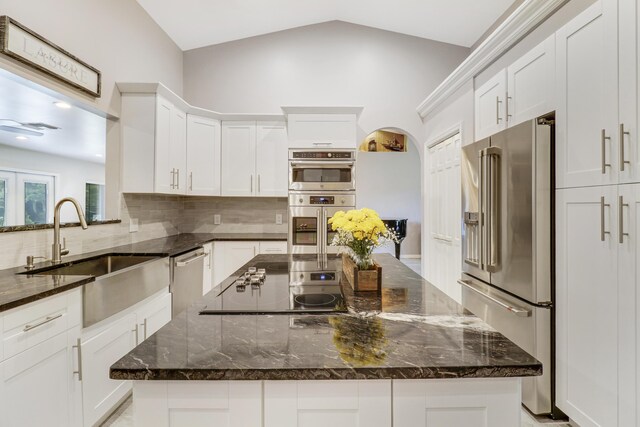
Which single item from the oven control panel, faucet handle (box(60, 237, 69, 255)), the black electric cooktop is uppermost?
the oven control panel

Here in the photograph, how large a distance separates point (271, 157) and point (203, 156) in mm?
792

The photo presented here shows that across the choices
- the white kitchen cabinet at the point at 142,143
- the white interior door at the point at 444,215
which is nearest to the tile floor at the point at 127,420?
the white interior door at the point at 444,215

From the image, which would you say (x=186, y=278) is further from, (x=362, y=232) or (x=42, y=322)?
(x=362, y=232)

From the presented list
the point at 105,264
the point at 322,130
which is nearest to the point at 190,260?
the point at 105,264

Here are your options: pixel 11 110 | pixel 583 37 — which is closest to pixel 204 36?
pixel 11 110

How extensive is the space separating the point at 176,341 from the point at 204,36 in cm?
431

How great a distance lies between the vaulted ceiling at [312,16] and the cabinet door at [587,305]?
8.90 feet

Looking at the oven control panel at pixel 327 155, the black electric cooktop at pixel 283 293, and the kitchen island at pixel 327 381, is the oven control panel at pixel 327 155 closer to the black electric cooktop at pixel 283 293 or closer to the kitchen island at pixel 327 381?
the black electric cooktop at pixel 283 293

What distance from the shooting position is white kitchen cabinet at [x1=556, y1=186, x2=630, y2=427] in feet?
5.59

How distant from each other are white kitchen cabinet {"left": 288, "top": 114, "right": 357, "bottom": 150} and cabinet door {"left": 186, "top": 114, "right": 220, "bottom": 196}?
936mm

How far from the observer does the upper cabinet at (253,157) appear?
167 inches

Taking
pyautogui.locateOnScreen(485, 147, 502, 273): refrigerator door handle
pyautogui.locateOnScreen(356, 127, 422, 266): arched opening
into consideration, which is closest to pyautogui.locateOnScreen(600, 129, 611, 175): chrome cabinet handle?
pyautogui.locateOnScreen(485, 147, 502, 273): refrigerator door handle

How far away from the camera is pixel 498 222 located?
2.45 m

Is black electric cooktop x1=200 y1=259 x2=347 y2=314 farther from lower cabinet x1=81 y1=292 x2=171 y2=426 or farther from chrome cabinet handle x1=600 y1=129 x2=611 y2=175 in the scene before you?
chrome cabinet handle x1=600 y1=129 x2=611 y2=175
